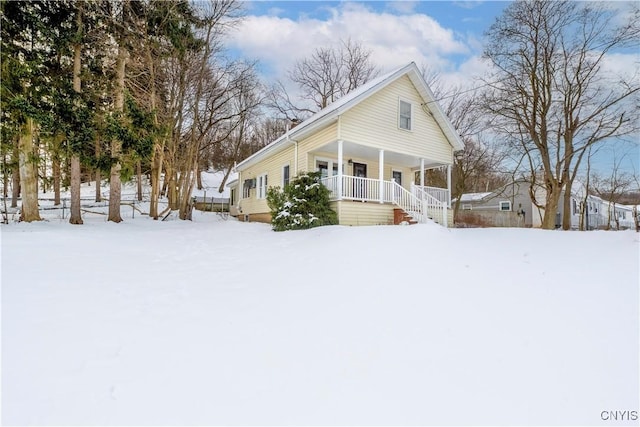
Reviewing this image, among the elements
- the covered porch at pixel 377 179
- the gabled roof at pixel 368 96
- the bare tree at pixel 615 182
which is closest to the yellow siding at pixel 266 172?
the gabled roof at pixel 368 96

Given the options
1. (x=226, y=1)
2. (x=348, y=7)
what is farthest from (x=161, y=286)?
(x=226, y=1)

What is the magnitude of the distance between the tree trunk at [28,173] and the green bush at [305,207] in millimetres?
8089

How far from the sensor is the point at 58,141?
1027 cm

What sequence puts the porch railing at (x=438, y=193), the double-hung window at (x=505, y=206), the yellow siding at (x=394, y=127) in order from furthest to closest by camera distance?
the double-hung window at (x=505, y=206), the porch railing at (x=438, y=193), the yellow siding at (x=394, y=127)

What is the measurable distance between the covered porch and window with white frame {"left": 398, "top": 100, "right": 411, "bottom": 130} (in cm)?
122

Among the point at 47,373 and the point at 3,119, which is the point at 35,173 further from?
the point at 47,373

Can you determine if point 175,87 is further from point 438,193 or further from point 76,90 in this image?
point 438,193

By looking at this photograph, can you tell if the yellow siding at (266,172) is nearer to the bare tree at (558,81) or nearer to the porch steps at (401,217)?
the porch steps at (401,217)

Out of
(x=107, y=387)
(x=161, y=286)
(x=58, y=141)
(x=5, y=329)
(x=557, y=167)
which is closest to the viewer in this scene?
(x=107, y=387)

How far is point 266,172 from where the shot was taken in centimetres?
1725

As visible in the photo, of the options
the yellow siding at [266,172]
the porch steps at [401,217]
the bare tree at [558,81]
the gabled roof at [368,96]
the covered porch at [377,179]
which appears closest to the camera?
the gabled roof at [368,96]

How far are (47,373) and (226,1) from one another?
17.5m

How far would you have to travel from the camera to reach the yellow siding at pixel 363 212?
36.7ft

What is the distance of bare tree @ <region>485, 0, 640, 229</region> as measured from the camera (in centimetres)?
1316
